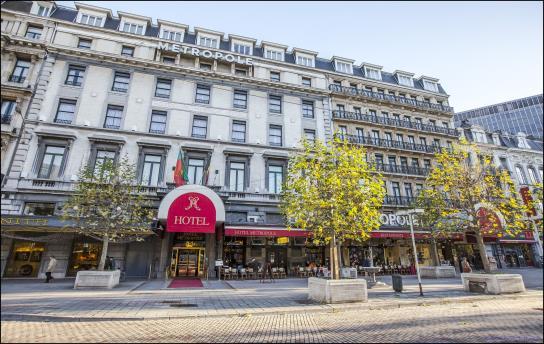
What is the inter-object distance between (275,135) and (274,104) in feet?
11.2

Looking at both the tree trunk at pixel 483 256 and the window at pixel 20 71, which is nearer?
the tree trunk at pixel 483 256

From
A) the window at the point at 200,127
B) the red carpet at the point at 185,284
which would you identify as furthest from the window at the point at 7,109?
the red carpet at the point at 185,284

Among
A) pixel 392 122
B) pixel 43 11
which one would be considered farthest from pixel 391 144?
pixel 43 11

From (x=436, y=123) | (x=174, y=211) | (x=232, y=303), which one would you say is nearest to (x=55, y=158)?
(x=174, y=211)

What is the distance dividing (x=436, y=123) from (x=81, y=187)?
3546 centimetres

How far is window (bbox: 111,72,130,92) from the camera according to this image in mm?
23222

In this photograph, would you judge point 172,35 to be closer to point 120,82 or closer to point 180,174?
point 120,82

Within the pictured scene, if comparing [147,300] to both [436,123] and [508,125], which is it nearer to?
[436,123]

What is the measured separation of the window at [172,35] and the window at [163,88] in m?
4.53

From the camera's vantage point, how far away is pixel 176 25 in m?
26.5

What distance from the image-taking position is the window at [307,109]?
27.6 metres

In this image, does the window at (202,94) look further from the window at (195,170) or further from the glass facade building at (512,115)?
the glass facade building at (512,115)

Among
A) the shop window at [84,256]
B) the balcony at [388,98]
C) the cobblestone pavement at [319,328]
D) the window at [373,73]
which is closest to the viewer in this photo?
the cobblestone pavement at [319,328]

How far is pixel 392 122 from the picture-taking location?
3022 centimetres
